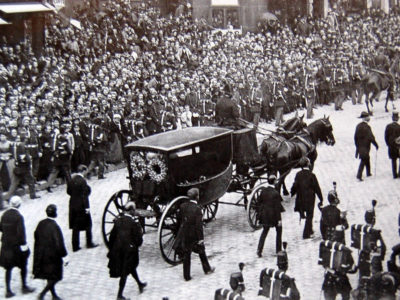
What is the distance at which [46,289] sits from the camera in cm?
1048

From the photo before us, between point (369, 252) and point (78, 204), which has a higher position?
point (78, 204)

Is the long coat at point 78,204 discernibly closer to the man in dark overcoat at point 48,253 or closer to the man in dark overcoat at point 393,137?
the man in dark overcoat at point 48,253

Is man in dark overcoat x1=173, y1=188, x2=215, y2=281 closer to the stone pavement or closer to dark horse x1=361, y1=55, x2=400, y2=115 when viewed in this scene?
the stone pavement

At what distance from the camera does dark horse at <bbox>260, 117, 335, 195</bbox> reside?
A: 14.5 m

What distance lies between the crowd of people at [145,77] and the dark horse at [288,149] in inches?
207

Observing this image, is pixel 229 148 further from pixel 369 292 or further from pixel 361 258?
pixel 369 292

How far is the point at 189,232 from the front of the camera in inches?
434

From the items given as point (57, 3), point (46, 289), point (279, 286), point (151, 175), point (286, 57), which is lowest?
point (46, 289)

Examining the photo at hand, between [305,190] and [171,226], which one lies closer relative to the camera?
[171,226]

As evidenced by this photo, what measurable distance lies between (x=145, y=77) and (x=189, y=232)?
13.7 metres

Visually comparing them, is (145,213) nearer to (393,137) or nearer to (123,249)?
(123,249)

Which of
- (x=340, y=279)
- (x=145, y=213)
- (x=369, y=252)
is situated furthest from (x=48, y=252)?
(x=369, y=252)

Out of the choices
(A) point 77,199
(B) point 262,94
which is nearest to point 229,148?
(A) point 77,199

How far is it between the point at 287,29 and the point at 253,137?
20512 millimetres
